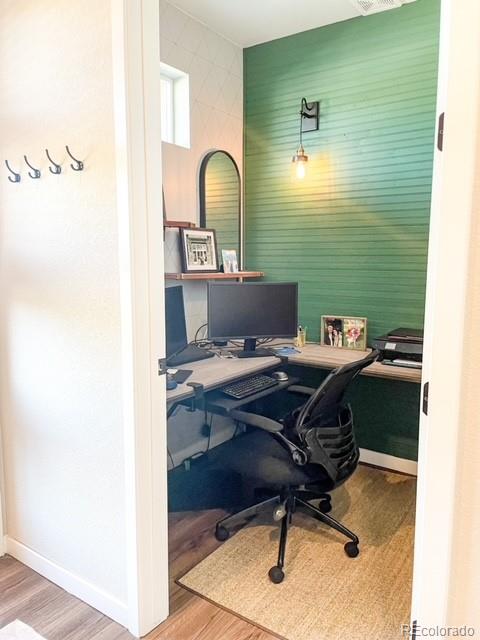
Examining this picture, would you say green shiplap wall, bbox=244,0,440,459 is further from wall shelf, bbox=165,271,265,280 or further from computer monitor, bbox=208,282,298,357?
computer monitor, bbox=208,282,298,357

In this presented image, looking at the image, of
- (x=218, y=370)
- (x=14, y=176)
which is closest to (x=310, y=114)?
(x=218, y=370)

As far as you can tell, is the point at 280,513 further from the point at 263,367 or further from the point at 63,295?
the point at 63,295

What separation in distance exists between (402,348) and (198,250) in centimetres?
134

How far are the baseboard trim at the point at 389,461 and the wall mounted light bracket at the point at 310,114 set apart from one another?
2.15 metres

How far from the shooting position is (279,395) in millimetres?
3391

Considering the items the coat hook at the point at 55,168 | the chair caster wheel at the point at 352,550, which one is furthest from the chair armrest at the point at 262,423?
the coat hook at the point at 55,168

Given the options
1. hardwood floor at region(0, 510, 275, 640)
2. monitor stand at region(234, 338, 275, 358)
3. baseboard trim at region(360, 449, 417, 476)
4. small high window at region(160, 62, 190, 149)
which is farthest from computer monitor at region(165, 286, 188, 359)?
baseboard trim at region(360, 449, 417, 476)

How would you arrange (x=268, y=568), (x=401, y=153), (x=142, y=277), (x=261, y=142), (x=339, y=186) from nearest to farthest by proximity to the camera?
(x=142, y=277), (x=268, y=568), (x=401, y=153), (x=339, y=186), (x=261, y=142)

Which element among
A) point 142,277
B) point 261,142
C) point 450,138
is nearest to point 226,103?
point 261,142

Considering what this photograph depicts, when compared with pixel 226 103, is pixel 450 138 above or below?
below

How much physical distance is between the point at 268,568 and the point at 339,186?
7.31ft

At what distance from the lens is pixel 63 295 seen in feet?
5.77

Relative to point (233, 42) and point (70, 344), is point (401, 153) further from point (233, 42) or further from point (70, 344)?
point (70, 344)

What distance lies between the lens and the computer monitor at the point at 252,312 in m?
2.76
